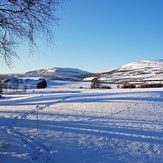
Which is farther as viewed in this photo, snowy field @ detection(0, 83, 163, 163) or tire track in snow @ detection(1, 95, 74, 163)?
snowy field @ detection(0, 83, 163, 163)

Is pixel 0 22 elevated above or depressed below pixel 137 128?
above

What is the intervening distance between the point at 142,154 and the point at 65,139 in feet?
10.1

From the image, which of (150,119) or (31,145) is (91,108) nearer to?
(150,119)

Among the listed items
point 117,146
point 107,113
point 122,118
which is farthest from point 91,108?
point 117,146

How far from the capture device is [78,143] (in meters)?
9.76

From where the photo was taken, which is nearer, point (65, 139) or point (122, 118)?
point (65, 139)

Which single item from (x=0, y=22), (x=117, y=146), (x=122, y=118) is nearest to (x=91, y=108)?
(x=122, y=118)

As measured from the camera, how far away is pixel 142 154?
8.53 meters

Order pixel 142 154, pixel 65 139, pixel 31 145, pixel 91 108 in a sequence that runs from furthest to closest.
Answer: pixel 91 108 → pixel 65 139 → pixel 31 145 → pixel 142 154

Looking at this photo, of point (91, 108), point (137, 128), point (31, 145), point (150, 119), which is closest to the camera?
point (31, 145)

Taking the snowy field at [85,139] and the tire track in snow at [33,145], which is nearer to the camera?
the tire track in snow at [33,145]

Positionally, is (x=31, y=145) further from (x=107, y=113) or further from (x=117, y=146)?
(x=107, y=113)

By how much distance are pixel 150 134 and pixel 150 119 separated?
148 inches

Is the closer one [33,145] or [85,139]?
[33,145]
